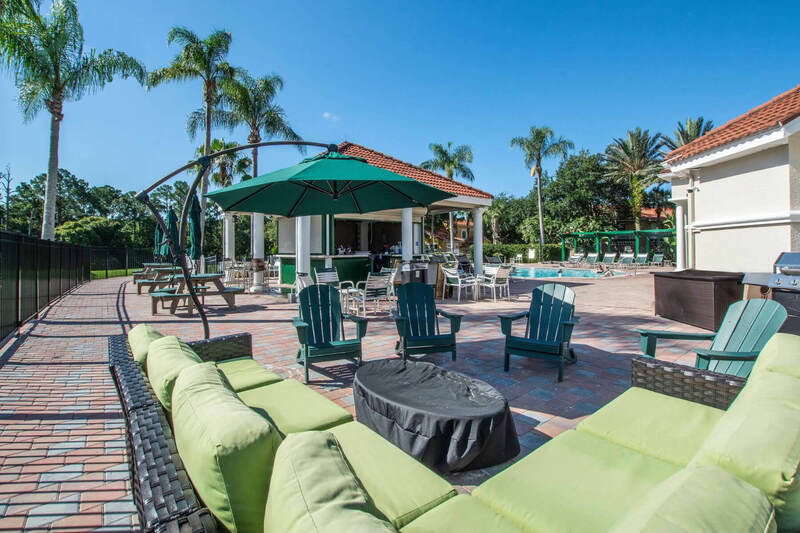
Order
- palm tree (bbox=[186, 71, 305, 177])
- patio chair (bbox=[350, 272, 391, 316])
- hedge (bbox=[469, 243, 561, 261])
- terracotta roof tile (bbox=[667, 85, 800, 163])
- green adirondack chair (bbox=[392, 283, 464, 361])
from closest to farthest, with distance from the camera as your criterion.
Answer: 1. green adirondack chair (bbox=[392, 283, 464, 361])
2. terracotta roof tile (bbox=[667, 85, 800, 163])
3. patio chair (bbox=[350, 272, 391, 316])
4. palm tree (bbox=[186, 71, 305, 177])
5. hedge (bbox=[469, 243, 561, 261])

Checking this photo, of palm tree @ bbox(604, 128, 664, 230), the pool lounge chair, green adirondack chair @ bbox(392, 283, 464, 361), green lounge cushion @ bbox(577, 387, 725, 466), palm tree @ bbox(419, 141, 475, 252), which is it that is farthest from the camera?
palm tree @ bbox(419, 141, 475, 252)

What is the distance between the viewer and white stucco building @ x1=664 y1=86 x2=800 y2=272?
6242mm

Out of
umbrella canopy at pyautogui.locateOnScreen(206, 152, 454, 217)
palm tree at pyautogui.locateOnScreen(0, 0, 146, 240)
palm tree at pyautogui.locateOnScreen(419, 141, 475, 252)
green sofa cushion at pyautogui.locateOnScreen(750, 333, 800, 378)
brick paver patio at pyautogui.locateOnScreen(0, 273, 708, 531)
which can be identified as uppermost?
palm tree at pyautogui.locateOnScreen(419, 141, 475, 252)

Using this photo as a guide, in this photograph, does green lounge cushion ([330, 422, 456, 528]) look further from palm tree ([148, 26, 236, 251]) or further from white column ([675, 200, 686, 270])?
palm tree ([148, 26, 236, 251])

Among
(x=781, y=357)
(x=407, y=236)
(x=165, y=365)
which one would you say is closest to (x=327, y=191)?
(x=165, y=365)

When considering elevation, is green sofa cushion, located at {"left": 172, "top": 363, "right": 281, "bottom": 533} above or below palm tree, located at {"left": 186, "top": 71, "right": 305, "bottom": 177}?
below

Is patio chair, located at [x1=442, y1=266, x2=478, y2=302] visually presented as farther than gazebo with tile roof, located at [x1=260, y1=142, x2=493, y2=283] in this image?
No

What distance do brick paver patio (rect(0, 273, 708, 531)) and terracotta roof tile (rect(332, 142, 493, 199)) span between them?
478cm

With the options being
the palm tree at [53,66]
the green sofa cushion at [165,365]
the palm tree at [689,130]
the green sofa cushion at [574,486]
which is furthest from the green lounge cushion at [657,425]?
the palm tree at [689,130]

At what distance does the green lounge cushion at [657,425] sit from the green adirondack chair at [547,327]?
1479 mm

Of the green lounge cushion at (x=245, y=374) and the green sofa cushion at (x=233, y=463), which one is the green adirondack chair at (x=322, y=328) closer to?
the green lounge cushion at (x=245, y=374)

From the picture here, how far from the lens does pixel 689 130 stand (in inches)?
1219

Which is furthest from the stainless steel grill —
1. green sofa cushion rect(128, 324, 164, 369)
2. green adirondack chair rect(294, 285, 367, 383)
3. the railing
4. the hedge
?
the hedge

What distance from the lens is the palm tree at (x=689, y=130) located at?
30.8 meters
